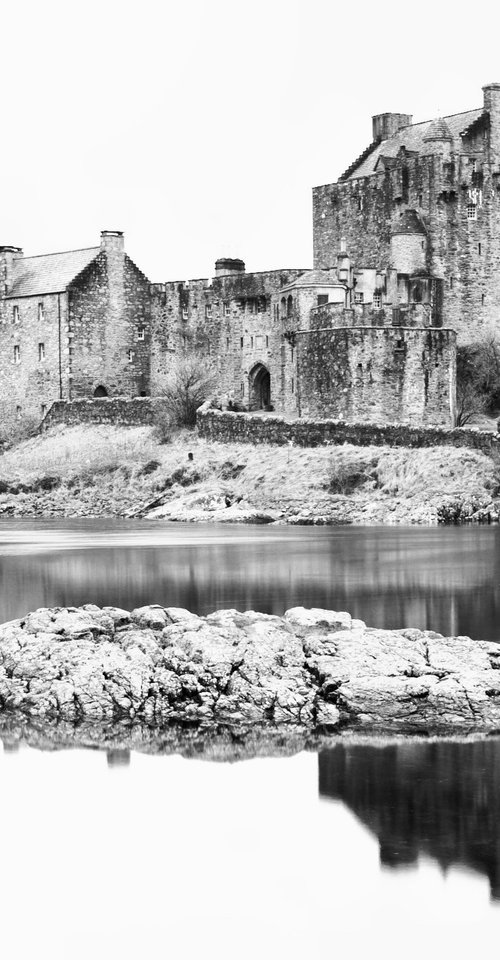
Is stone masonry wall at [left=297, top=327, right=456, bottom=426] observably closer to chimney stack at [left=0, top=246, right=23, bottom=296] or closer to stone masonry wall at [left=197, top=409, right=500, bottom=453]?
stone masonry wall at [left=197, top=409, right=500, bottom=453]

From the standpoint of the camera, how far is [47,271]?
70500mm

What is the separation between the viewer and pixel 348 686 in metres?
21.5

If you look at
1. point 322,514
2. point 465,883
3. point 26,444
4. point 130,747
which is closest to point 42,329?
point 26,444

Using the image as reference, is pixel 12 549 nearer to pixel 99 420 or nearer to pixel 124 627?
pixel 124 627

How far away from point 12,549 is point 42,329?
28876 mm

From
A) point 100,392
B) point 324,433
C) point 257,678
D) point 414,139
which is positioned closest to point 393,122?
point 414,139

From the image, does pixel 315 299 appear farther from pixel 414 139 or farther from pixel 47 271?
pixel 47 271

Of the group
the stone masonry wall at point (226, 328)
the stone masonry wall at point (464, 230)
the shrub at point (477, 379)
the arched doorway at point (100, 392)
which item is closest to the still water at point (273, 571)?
the shrub at point (477, 379)

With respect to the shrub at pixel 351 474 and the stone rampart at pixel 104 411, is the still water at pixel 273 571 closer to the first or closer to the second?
the shrub at pixel 351 474

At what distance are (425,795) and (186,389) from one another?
4521cm

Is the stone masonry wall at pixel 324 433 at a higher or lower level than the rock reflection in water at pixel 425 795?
higher

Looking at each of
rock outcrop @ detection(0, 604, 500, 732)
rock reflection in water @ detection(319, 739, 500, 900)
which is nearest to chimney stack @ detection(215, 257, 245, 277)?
rock outcrop @ detection(0, 604, 500, 732)

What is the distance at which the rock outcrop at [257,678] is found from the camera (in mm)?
21062

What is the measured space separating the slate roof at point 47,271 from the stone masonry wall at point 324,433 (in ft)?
37.7
